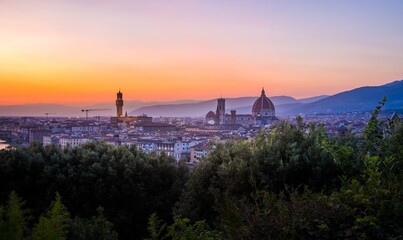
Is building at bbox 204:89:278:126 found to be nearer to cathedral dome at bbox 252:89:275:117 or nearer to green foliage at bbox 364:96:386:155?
cathedral dome at bbox 252:89:275:117

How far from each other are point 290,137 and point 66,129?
3016 cm

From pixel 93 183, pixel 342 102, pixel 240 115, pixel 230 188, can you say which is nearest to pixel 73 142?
pixel 93 183

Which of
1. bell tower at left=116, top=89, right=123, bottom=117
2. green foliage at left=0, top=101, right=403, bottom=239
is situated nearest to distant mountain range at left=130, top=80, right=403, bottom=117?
green foliage at left=0, top=101, right=403, bottom=239

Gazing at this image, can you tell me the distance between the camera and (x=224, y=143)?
413 inches

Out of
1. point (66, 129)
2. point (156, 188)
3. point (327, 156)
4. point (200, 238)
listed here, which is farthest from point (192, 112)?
point (200, 238)

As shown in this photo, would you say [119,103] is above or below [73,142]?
above

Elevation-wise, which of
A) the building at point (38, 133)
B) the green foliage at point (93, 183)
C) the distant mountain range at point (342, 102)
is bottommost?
the green foliage at point (93, 183)

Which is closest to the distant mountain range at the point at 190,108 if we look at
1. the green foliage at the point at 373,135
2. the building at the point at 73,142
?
the building at the point at 73,142

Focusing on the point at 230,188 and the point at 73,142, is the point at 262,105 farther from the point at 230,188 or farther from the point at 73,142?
the point at 230,188

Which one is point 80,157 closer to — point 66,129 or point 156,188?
point 156,188

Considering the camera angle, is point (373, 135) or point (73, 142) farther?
point (73, 142)

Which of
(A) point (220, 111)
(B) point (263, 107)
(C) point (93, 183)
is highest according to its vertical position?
(B) point (263, 107)

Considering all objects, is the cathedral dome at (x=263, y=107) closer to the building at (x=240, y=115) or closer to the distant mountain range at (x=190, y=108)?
the building at (x=240, y=115)

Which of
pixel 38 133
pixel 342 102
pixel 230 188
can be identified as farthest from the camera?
pixel 342 102
